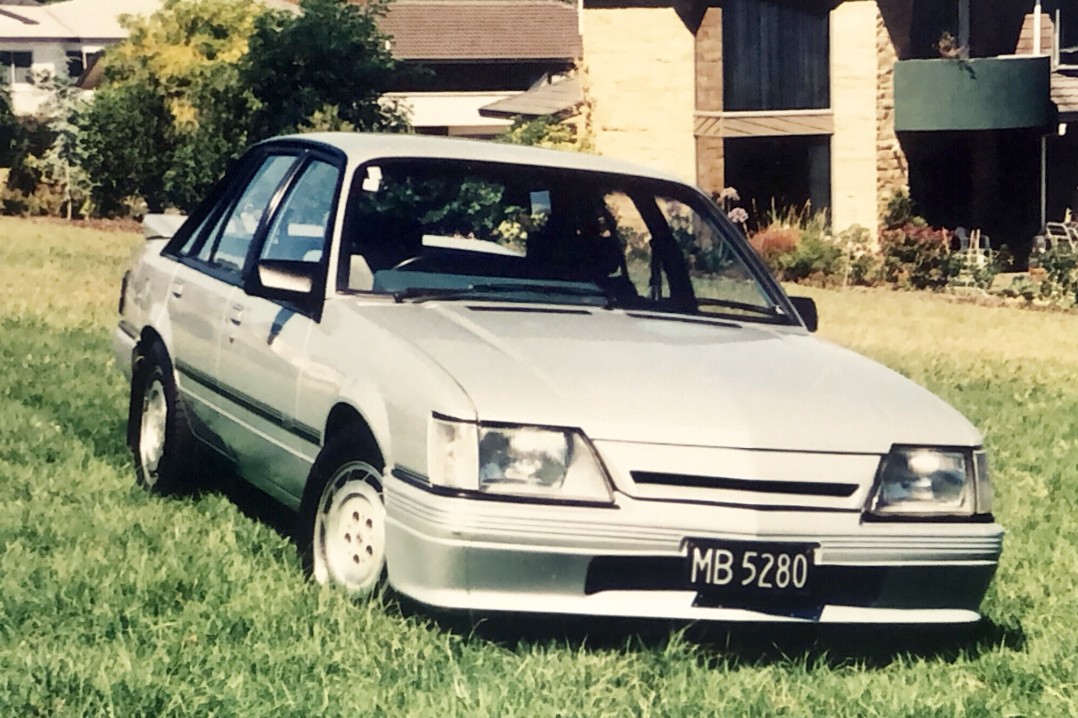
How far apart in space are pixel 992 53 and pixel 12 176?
20070 millimetres

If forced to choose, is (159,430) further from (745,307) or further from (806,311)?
(806,311)

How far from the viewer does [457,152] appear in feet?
21.7

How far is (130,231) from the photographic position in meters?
32.6

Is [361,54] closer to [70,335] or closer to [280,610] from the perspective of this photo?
[70,335]

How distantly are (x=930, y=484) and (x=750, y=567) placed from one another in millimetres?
633

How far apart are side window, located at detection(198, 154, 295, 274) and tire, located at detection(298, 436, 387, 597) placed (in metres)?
1.68

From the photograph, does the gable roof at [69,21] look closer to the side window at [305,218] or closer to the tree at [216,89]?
the tree at [216,89]

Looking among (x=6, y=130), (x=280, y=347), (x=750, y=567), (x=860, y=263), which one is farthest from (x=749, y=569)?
(x=6, y=130)

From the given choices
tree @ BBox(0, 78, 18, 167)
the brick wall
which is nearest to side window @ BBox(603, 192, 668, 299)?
the brick wall

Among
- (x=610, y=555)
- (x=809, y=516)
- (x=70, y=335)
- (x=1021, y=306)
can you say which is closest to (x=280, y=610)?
(x=610, y=555)

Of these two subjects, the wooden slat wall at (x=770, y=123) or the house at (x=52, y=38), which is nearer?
the wooden slat wall at (x=770, y=123)

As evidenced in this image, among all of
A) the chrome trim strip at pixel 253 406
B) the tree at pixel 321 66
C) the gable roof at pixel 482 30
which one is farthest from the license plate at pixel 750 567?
the gable roof at pixel 482 30

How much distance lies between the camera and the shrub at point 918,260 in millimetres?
24812

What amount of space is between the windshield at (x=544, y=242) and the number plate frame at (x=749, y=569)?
1.55m
